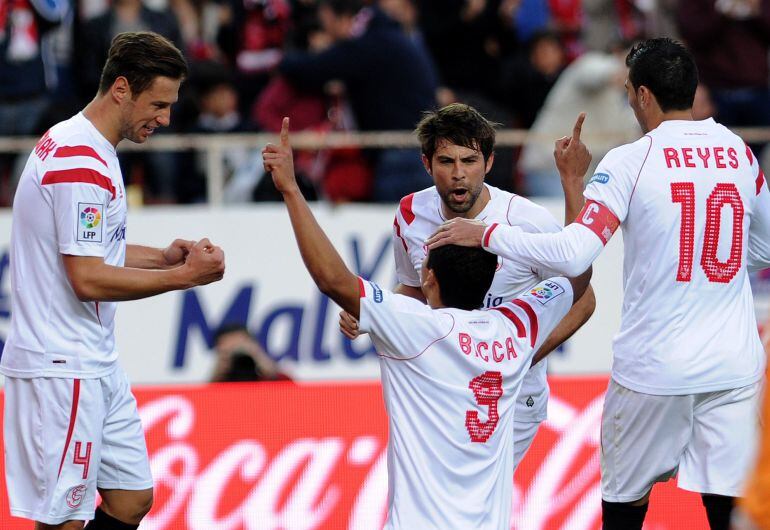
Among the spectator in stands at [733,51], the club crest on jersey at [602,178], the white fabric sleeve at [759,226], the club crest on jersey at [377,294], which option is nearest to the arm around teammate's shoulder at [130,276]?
the club crest on jersey at [377,294]

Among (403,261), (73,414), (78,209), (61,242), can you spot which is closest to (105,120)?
(78,209)

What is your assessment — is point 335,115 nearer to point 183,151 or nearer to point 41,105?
point 183,151

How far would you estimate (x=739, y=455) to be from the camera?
5.59 m

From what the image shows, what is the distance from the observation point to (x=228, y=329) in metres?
10.1

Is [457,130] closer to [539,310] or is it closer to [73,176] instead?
[539,310]

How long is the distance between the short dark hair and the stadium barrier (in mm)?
2154

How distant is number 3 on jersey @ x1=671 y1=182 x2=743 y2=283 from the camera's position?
5414 mm

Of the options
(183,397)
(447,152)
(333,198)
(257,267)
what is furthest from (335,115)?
(447,152)

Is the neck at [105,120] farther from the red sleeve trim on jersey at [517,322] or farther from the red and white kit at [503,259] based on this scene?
the red sleeve trim on jersey at [517,322]

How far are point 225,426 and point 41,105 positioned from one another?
483 cm

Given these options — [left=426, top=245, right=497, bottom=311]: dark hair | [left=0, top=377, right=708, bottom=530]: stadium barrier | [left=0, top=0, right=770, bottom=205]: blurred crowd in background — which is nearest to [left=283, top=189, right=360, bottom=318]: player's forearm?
[left=426, top=245, right=497, bottom=311]: dark hair

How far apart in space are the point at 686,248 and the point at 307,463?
2653mm

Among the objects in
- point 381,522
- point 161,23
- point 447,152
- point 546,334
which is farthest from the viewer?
point 161,23

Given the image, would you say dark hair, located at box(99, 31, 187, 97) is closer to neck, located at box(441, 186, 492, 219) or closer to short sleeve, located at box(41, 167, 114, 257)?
short sleeve, located at box(41, 167, 114, 257)
